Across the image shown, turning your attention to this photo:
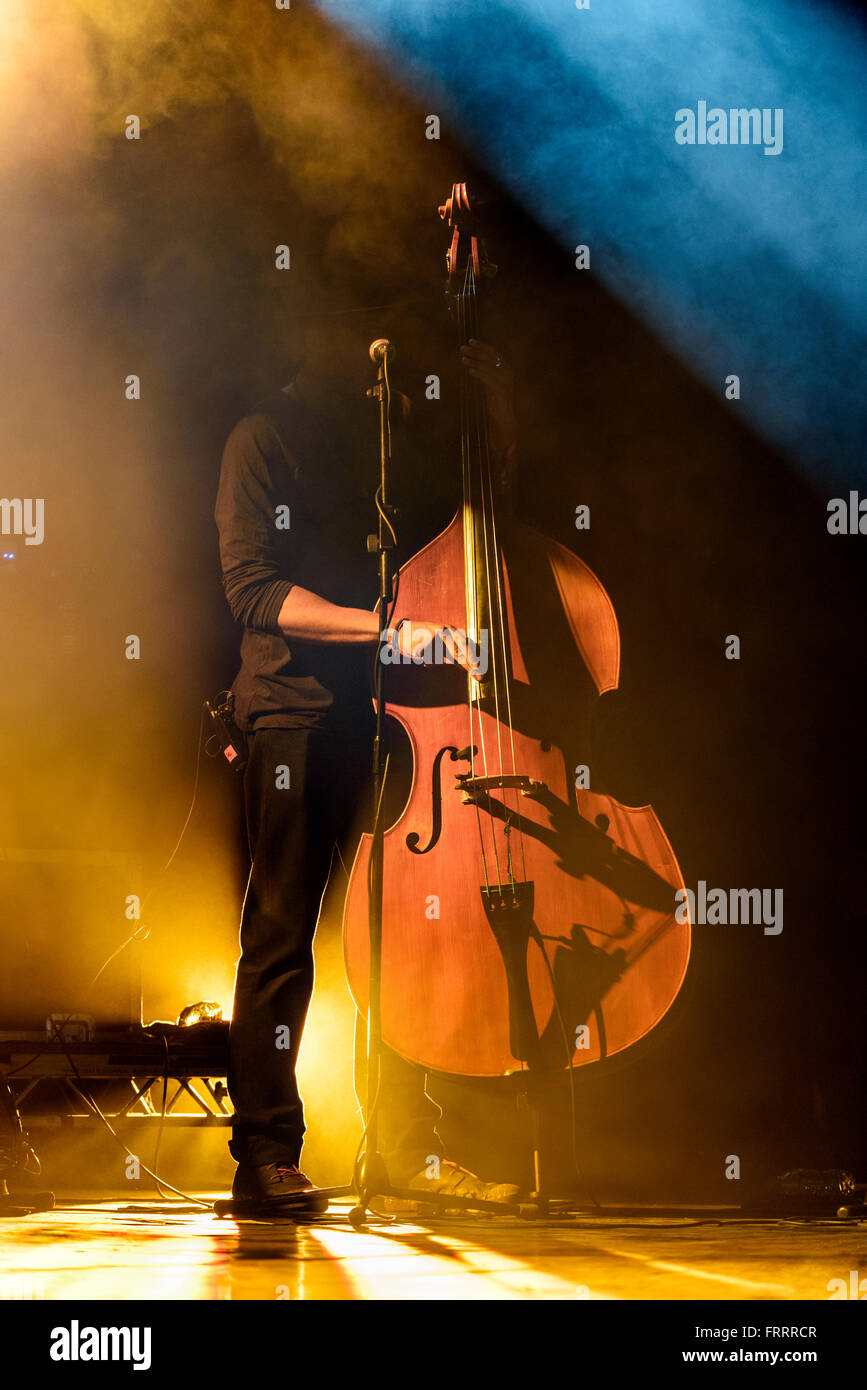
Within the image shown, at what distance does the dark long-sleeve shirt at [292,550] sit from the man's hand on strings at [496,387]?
32 centimetres

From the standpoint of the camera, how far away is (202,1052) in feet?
8.45

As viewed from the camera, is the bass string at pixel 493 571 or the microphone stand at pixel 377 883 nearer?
the microphone stand at pixel 377 883

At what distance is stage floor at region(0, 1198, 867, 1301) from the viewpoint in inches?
54.4

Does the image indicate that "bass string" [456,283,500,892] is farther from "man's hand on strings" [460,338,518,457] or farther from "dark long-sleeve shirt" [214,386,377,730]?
"dark long-sleeve shirt" [214,386,377,730]

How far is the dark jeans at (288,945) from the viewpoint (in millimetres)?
2199

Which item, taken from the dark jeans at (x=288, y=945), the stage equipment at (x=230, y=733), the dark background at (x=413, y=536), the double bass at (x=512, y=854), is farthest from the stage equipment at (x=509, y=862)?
the stage equipment at (x=230, y=733)

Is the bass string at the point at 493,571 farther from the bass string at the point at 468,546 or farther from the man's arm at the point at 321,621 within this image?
the man's arm at the point at 321,621

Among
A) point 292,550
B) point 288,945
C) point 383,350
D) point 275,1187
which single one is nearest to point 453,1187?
point 275,1187

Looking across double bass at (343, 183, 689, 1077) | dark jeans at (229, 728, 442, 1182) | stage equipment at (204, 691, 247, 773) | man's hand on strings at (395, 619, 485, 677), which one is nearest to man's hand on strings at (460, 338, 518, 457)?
double bass at (343, 183, 689, 1077)

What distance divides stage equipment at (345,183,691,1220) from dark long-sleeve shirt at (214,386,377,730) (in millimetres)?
167

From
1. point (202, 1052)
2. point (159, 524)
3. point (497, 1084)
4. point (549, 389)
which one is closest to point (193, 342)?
point (159, 524)

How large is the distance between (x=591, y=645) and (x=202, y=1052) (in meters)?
1.24

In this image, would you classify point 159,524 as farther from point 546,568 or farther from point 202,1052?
point 202,1052

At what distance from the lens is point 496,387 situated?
254cm
